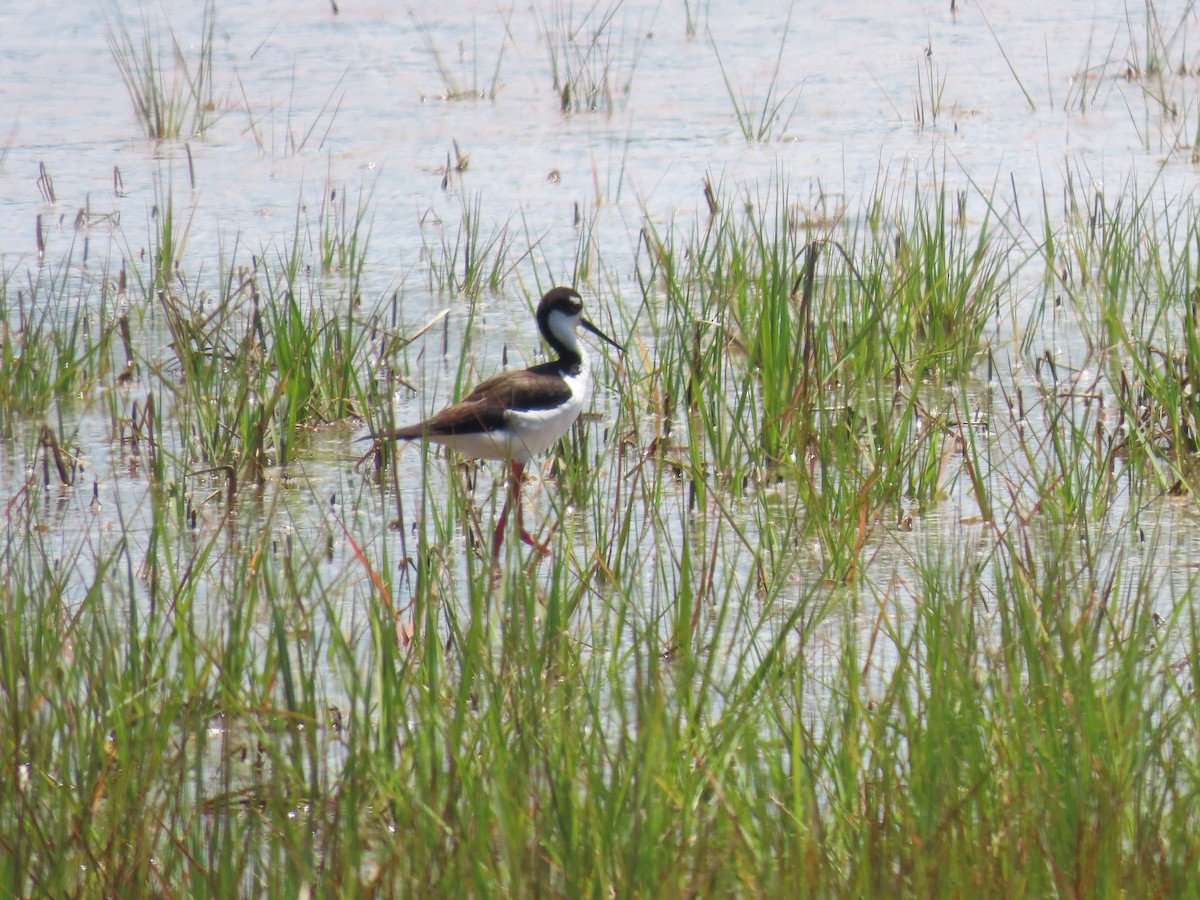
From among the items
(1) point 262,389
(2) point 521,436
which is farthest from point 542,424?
(1) point 262,389

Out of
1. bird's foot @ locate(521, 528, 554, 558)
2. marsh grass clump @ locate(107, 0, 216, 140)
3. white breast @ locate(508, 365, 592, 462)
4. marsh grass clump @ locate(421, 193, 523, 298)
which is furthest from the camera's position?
marsh grass clump @ locate(107, 0, 216, 140)

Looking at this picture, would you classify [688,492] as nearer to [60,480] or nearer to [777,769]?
[60,480]

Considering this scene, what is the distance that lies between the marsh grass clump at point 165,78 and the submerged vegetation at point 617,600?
5.17ft

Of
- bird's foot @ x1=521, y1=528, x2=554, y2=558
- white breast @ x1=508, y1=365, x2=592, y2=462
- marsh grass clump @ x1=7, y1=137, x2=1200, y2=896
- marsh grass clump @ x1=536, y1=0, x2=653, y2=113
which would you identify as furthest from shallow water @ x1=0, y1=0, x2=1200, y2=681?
bird's foot @ x1=521, y1=528, x2=554, y2=558

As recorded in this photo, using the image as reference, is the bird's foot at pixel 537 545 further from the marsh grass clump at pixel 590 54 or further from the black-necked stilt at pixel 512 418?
the marsh grass clump at pixel 590 54

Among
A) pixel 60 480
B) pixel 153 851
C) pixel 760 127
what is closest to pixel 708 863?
Answer: pixel 153 851

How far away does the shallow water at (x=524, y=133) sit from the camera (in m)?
6.56

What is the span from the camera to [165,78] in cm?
952

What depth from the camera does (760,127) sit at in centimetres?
827

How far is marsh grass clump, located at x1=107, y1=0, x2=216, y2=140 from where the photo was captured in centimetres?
866

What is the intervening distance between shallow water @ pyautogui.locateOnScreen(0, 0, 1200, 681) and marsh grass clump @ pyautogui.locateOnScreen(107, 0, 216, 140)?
0.11 m

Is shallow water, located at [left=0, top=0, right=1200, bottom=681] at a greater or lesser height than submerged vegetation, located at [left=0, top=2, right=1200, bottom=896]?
greater

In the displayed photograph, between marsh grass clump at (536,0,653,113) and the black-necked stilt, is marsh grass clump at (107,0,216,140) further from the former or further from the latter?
the black-necked stilt

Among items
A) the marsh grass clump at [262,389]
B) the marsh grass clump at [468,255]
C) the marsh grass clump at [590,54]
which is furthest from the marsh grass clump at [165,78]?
the marsh grass clump at [262,389]
